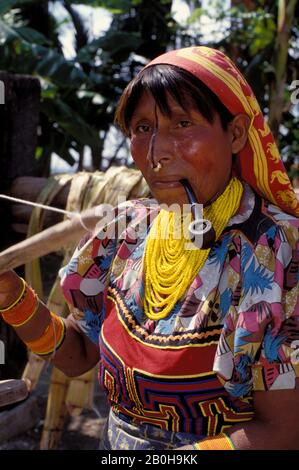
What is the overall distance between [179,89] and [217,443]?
2.55 ft

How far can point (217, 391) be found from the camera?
55.6 inches

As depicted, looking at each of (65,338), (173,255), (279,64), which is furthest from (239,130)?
(279,64)

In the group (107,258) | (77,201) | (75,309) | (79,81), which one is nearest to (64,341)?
(75,309)

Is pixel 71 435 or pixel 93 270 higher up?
pixel 93 270

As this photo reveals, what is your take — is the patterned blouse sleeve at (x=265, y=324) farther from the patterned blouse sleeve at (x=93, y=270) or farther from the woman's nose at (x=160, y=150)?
the patterned blouse sleeve at (x=93, y=270)

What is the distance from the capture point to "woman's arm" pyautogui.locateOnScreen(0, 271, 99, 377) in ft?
5.60

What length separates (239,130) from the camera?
146 cm

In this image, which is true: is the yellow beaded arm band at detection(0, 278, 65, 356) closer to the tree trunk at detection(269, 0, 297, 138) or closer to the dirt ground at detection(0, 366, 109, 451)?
the dirt ground at detection(0, 366, 109, 451)

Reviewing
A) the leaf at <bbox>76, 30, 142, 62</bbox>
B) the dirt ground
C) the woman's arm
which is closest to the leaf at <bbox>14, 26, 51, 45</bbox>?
the leaf at <bbox>76, 30, 142, 62</bbox>

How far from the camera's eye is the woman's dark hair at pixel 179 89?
1.38 metres

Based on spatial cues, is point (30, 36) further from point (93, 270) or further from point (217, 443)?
point (217, 443)

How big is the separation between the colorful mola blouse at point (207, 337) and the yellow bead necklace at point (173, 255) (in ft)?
0.06

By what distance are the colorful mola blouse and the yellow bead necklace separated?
20mm

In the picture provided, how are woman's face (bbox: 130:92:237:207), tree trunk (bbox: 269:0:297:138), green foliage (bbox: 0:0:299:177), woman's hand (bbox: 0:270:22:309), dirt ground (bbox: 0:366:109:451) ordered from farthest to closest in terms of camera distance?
green foliage (bbox: 0:0:299:177), tree trunk (bbox: 269:0:297:138), dirt ground (bbox: 0:366:109:451), woman's hand (bbox: 0:270:22:309), woman's face (bbox: 130:92:237:207)
